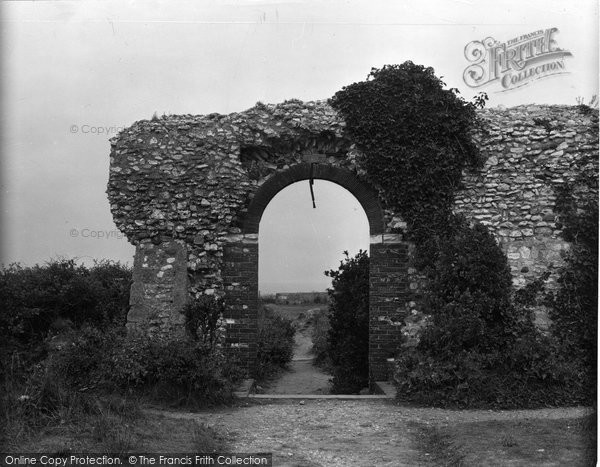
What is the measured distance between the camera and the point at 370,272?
35.0 feet

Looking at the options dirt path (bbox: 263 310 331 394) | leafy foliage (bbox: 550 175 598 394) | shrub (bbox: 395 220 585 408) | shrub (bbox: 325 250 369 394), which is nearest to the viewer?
shrub (bbox: 395 220 585 408)

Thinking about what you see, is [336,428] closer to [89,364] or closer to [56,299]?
[89,364]

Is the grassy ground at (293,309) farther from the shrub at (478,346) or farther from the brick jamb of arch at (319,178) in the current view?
the shrub at (478,346)

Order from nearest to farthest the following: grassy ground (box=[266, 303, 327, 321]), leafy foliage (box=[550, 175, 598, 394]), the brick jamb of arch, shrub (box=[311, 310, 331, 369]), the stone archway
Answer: leafy foliage (box=[550, 175, 598, 394]) → the stone archway → the brick jamb of arch → shrub (box=[311, 310, 331, 369]) → grassy ground (box=[266, 303, 327, 321])

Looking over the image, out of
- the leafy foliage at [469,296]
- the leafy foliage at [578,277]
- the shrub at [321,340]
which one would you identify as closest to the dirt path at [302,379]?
the shrub at [321,340]

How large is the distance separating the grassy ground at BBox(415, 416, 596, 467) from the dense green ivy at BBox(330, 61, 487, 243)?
13.9 feet

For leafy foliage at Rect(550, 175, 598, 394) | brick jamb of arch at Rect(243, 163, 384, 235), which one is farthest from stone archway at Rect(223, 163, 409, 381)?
leafy foliage at Rect(550, 175, 598, 394)

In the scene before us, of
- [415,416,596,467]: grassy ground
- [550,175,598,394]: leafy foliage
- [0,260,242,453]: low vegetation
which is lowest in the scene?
[415,416,596,467]: grassy ground

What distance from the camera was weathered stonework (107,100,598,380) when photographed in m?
10.5

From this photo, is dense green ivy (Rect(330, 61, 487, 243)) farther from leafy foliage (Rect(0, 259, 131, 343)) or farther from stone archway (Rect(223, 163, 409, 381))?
leafy foliage (Rect(0, 259, 131, 343))

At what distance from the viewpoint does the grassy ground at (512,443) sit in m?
5.54

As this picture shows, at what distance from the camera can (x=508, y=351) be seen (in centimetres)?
897

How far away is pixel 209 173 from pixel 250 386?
3643 millimetres

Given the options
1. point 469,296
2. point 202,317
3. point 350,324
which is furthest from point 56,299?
point 469,296
